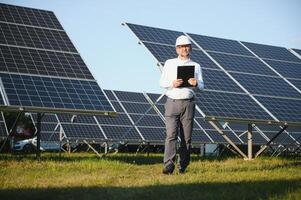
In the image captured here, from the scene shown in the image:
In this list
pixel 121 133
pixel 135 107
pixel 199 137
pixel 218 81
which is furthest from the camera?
pixel 135 107

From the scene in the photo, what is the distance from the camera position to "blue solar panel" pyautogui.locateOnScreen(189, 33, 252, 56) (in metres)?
16.8

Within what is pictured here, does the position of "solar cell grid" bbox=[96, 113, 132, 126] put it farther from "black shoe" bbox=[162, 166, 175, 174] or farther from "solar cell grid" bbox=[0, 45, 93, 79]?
"black shoe" bbox=[162, 166, 175, 174]

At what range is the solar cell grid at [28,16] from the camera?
13633mm

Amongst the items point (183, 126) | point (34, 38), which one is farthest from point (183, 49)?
point (34, 38)

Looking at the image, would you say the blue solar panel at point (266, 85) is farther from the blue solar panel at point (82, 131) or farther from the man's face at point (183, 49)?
the blue solar panel at point (82, 131)

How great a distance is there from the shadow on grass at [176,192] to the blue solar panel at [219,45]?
36.4 ft

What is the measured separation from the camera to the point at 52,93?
10867 mm

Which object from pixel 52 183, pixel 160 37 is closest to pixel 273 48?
pixel 160 37

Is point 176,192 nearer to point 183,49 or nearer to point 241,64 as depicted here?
point 183,49

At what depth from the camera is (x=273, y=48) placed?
64.6 ft

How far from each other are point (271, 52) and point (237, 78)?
15.5 feet

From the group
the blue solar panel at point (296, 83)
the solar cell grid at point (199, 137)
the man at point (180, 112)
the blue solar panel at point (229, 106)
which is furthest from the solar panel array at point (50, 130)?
the man at point (180, 112)

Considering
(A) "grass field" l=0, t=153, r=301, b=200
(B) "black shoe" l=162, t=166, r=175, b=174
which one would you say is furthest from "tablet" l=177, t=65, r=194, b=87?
(A) "grass field" l=0, t=153, r=301, b=200

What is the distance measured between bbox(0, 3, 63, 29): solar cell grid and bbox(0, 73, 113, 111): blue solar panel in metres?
2.97
